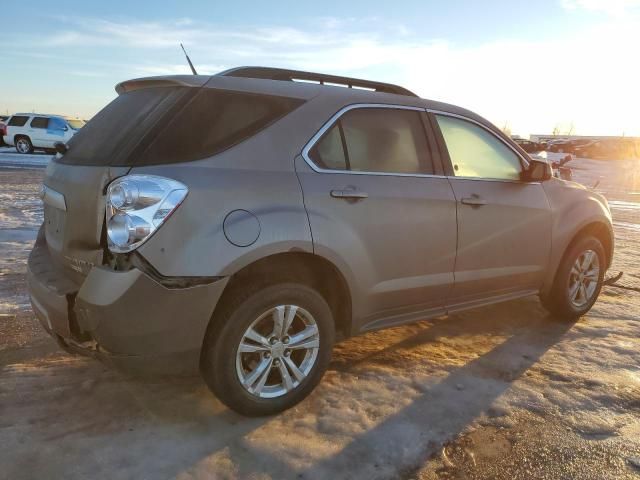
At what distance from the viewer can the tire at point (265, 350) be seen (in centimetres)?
266

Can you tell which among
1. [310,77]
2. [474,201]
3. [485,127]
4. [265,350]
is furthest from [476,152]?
[265,350]

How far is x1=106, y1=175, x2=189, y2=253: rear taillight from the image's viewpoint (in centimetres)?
243

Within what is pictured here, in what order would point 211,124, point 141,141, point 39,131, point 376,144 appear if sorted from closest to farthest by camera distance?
point 141,141
point 211,124
point 376,144
point 39,131

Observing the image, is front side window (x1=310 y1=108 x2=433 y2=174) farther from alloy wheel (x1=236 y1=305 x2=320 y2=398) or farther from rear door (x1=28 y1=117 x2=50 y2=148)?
rear door (x1=28 y1=117 x2=50 y2=148)

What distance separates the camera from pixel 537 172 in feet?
13.4

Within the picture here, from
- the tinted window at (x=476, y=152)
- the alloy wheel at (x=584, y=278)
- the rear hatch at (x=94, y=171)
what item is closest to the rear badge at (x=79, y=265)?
the rear hatch at (x=94, y=171)

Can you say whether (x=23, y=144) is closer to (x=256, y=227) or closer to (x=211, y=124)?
(x=211, y=124)

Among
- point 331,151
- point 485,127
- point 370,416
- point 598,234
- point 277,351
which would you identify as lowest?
point 370,416

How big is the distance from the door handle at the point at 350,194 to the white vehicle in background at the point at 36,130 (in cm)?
2314

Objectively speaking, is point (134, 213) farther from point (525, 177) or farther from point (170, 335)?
point (525, 177)

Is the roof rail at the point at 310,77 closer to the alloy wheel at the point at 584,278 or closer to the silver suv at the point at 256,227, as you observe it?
the silver suv at the point at 256,227

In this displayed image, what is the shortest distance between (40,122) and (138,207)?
79.3 feet

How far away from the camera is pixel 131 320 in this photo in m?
2.42

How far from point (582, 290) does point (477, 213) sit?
168 centimetres
